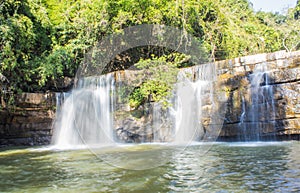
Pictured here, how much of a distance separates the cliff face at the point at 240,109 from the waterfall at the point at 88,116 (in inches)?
16.8

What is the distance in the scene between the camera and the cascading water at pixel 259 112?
1116cm

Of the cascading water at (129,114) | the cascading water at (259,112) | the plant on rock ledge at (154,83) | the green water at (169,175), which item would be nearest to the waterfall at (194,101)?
the cascading water at (129,114)

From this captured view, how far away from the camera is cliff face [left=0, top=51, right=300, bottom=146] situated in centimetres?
1098

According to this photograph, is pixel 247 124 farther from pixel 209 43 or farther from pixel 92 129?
pixel 209 43

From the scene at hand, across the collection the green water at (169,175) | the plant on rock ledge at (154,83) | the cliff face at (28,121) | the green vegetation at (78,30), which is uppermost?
the green vegetation at (78,30)

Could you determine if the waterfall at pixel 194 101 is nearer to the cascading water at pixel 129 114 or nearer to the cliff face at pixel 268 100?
the cascading water at pixel 129 114

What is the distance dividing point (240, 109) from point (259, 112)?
699mm

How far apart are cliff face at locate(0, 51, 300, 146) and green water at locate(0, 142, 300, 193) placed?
12.5 ft

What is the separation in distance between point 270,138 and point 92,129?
751 cm

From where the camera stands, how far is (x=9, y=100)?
41.3 ft

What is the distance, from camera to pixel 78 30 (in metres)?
16.6

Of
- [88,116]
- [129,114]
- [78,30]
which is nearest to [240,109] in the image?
[129,114]

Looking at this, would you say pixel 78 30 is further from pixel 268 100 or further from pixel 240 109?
pixel 268 100

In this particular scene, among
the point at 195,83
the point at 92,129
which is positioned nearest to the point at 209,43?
the point at 195,83
